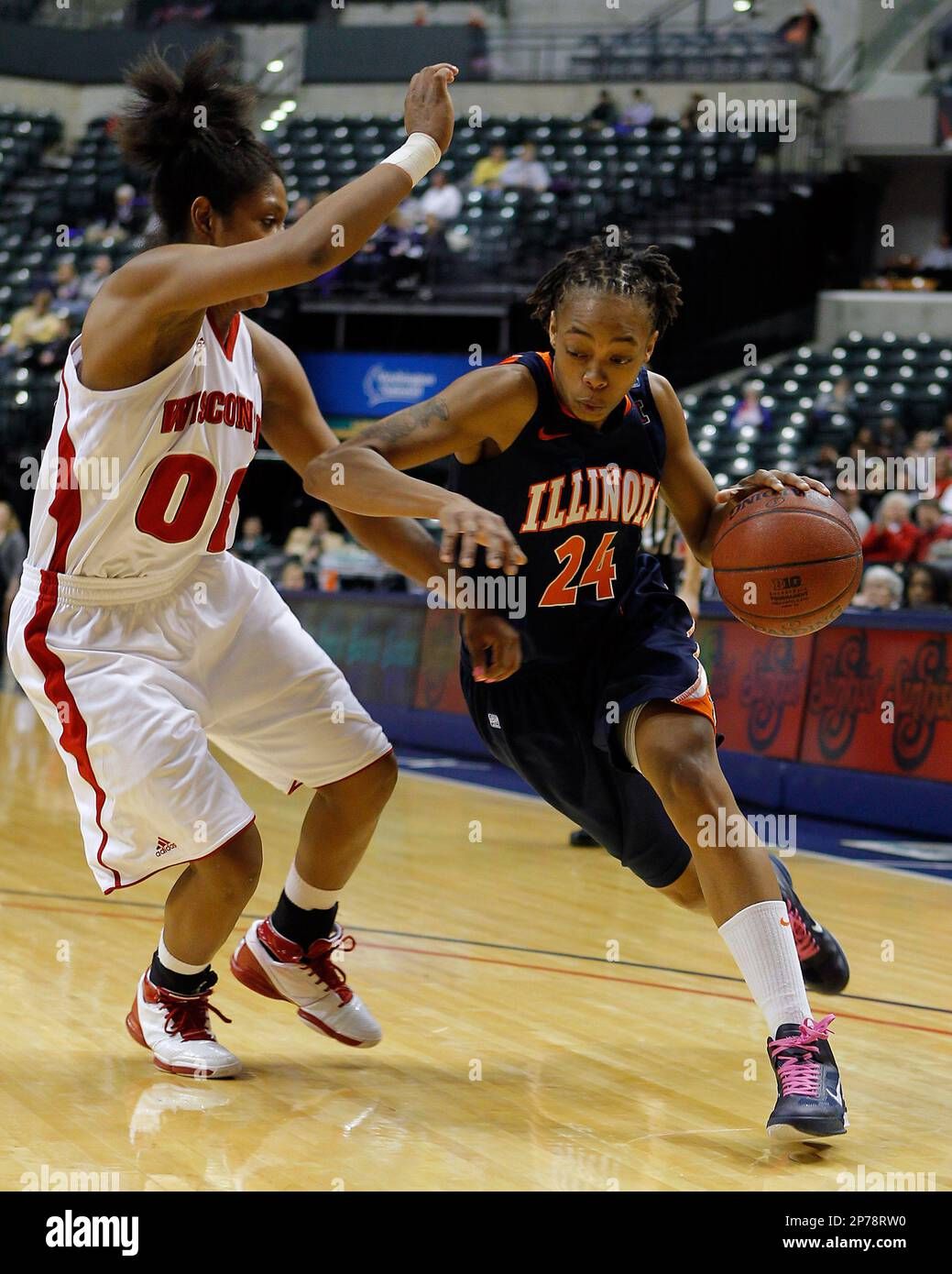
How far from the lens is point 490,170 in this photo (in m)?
18.1

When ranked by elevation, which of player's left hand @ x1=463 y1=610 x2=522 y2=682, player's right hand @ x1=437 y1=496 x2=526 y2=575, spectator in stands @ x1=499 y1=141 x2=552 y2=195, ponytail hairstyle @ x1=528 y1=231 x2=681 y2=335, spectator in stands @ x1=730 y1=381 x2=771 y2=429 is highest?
spectator in stands @ x1=499 y1=141 x2=552 y2=195

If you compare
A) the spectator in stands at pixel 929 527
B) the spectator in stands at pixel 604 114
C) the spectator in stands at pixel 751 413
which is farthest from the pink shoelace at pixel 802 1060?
the spectator in stands at pixel 604 114

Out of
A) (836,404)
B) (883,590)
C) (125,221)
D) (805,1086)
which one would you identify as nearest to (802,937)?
(805,1086)

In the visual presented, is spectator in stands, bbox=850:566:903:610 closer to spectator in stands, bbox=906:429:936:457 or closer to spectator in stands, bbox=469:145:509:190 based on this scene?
spectator in stands, bbox=906:429:936:457

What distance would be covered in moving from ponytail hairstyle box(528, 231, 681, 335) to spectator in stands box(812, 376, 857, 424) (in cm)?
1097

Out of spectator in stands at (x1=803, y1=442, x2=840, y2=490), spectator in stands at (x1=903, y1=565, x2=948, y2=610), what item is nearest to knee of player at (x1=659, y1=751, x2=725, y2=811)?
spectator in stands at (x1=903, y1=565, x2=948, y2=610)

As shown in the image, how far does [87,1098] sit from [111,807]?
61 cm

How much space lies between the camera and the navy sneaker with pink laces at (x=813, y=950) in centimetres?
376

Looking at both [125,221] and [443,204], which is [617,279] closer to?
[443,204]

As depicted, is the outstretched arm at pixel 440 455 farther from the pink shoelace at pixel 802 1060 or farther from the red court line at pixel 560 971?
the red court line at pixel 560 971

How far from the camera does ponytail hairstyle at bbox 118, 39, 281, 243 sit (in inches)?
135

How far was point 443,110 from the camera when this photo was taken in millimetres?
3344

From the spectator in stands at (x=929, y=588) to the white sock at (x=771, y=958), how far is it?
18.9ft

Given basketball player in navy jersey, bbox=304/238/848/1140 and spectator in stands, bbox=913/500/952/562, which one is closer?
basketball player in navy jersey, bbox=304/238/848/1140
